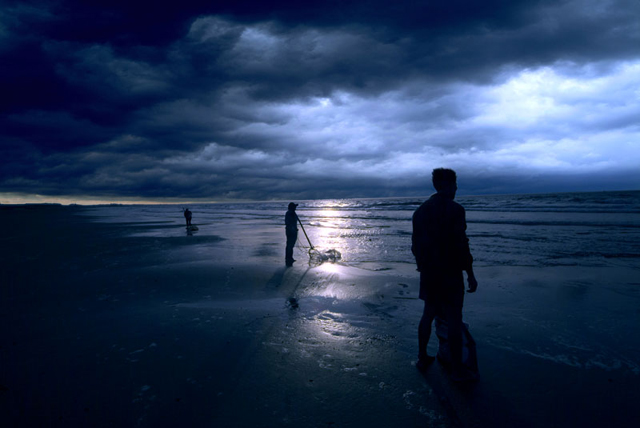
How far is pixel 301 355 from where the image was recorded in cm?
411

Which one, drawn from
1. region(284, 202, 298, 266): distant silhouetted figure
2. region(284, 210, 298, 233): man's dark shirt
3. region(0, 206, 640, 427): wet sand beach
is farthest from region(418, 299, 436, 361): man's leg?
region(284, 210, 298, 233): man's dark shirt

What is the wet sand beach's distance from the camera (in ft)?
9.82

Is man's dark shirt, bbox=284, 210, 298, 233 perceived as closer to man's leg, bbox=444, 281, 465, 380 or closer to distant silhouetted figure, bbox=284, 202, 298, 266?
distant silhouetted figure, bbox=284, 202, 298, 266

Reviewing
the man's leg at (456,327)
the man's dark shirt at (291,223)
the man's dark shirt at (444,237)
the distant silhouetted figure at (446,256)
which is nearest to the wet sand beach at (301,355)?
the man's leg at (456,327)

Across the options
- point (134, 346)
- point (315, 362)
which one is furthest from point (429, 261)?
point (134, 346)

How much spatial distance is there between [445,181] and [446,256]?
2.95ft

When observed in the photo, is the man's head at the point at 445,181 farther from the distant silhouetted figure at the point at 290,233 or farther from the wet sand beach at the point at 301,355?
the distant silhouetted figure at the point at 290,233

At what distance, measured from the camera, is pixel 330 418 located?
115 inches

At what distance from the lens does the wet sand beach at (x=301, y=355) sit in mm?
2992

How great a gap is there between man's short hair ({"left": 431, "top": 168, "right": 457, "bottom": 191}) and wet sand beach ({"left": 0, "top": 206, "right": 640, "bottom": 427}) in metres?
2.30

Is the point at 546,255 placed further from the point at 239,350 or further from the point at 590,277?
the point at 239,350

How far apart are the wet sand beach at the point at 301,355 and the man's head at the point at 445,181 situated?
87.5 inches

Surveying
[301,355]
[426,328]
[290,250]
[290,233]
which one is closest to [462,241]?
[426,328]

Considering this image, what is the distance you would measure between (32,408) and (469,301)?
700cm
